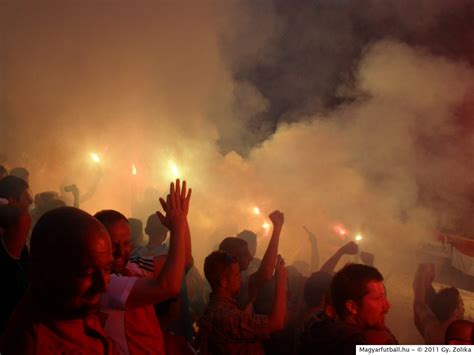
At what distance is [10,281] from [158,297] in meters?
0.81

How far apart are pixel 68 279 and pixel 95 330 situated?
185 mm

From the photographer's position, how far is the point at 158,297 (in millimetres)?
1688

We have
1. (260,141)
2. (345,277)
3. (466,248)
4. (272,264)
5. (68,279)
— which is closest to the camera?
(68,279)

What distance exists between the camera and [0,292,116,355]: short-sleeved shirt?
1184 millimetres

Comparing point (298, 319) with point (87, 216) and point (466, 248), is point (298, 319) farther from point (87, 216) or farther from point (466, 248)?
point (466, 248)

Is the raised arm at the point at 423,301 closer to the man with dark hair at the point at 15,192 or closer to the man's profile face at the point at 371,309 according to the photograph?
the man's profile face at the point at 371,309

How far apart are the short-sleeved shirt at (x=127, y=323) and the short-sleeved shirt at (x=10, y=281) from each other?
565 millimetres

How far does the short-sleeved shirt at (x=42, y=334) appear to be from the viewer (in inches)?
46.6

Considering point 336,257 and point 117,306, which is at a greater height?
point 336,257

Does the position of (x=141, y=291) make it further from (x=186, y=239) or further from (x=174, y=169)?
(x=174, y=169)

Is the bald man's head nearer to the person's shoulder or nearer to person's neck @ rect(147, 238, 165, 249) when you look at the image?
the person's shoulder

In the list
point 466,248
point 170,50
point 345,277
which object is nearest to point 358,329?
point 345,277

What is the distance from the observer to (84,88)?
7367mm

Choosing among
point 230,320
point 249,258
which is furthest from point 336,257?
point 230,320
